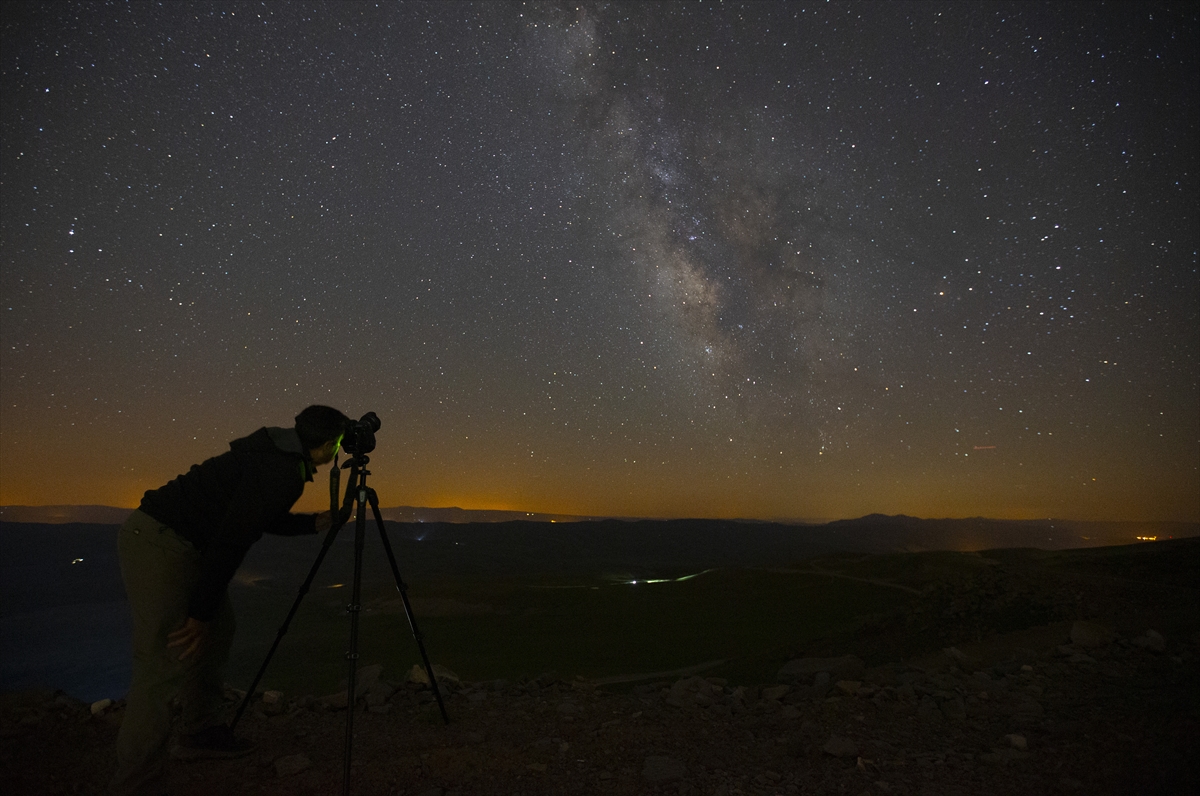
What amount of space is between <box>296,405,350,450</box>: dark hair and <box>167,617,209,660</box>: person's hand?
1145mm

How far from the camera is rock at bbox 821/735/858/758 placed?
445 centimetres

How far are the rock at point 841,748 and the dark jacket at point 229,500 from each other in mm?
4093

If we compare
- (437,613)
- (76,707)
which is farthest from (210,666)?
(437,613)

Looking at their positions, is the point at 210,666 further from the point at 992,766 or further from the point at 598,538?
the point at 598,538

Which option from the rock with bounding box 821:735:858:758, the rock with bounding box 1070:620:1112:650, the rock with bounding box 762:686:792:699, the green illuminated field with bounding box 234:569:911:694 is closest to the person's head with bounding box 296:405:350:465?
the rock with bounding box 821:735:858:758

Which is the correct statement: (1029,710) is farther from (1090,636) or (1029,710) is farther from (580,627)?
(580,627)

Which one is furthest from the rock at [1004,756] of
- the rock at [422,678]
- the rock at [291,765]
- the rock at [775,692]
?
the rock at [291,765]

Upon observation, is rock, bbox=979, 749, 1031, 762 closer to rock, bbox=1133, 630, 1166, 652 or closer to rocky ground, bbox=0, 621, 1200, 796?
rocky ground, bbox=0, 621, 1200, 796

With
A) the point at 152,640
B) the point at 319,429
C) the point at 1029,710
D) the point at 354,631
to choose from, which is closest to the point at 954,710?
the point at 1029,710

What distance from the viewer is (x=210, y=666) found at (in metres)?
3.98

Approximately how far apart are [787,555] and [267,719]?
312ft

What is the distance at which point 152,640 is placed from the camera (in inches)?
136

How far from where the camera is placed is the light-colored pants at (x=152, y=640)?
10.8 feet

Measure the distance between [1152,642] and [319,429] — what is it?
30.3 ft
